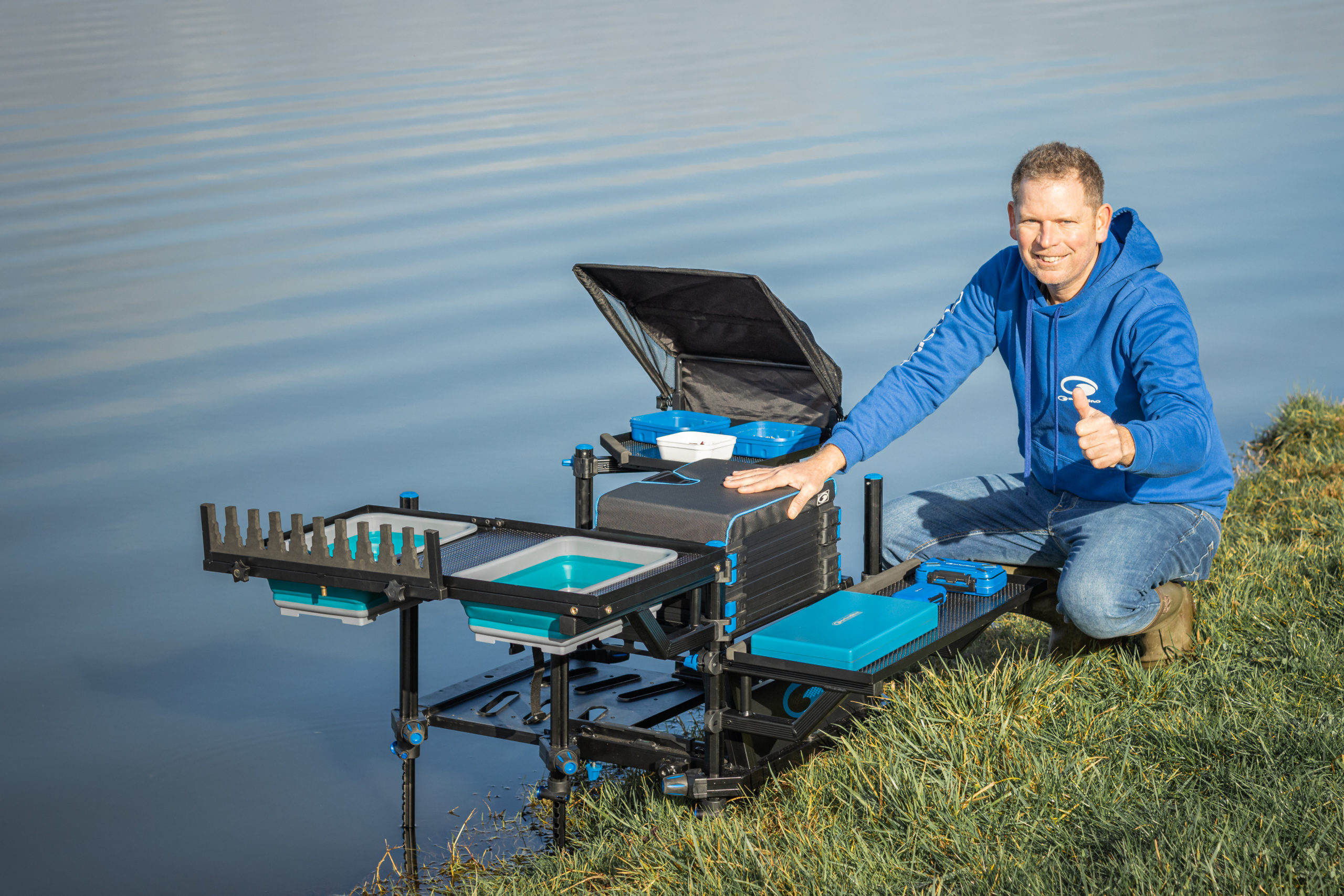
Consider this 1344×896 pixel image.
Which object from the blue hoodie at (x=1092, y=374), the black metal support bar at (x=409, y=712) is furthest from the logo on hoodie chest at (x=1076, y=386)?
the black metal support bar at (x=409, y=712)

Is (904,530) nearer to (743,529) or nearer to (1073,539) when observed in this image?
(1073,539)

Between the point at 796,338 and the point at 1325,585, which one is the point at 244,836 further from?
the point at 1325,585

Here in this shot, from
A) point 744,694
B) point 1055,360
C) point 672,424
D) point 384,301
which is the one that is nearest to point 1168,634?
point 1055,360

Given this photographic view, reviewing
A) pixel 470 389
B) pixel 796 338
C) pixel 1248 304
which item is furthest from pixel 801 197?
pixel 796 338

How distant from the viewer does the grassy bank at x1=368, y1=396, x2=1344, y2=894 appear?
105 inches

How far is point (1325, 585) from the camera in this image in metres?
3.98

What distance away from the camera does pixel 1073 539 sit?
365 cm

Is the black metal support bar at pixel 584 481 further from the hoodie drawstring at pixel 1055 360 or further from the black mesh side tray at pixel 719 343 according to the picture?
the hoodie drawstring at pixel 1055 360

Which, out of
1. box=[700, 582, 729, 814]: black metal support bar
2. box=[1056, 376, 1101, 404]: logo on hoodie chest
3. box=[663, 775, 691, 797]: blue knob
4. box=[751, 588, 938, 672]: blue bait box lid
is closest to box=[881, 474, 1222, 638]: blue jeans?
box=[1056, 376, 1101, 404]: logo on hoodie chest

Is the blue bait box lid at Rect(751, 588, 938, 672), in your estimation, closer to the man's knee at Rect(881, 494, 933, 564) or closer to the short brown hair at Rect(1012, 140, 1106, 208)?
the man's knee at Rect(881, 494, 933, 564)

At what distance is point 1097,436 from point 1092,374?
0.63 metres

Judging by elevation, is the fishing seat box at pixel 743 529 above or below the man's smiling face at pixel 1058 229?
below

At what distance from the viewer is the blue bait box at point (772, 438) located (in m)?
4.14

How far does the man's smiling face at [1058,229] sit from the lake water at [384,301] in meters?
1.68
